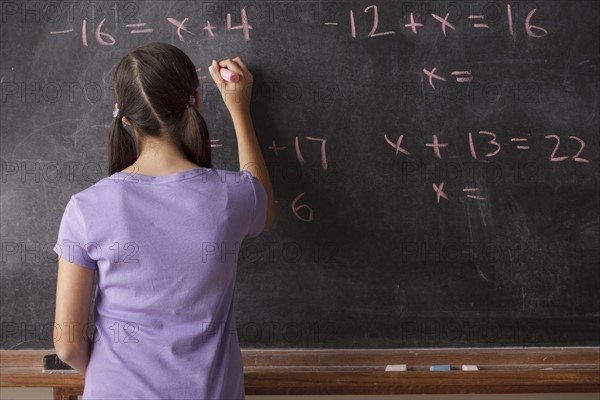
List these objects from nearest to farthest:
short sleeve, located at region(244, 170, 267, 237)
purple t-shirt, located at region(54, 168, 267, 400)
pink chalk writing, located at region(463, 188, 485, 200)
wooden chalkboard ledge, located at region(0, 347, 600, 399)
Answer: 1. purple t-shirt, located at region(54, 168, 267, 400)
2. short sleeve, located at region(244, 170, 267, 237)
3. wooden chalkboard ledge, located at region(0, 347, 600, 399)
4. pink chalk writing, located at region(463, 188, 485, 200)

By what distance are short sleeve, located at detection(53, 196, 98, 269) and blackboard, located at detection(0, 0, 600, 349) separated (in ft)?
1.71

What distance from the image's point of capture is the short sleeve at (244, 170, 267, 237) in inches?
49.2

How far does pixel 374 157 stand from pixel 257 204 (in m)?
0.49

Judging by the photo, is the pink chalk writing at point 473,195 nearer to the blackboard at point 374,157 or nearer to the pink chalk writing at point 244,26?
the blackboard at point 374,157

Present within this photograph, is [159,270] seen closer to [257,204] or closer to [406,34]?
[257,204]

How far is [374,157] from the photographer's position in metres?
1.64

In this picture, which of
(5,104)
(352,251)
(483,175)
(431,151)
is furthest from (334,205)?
(5,104)

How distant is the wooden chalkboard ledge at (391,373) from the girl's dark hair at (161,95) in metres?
0.62

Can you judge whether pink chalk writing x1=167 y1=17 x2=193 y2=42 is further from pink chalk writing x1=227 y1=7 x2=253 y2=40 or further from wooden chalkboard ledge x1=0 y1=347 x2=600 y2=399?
wooden chalkboard ledge x1=0 y1=347 x2=600 y2=399

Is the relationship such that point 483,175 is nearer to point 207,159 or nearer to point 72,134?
point 207,159

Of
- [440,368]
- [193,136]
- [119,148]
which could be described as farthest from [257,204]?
[440,368]

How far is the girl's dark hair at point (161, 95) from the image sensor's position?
117cm

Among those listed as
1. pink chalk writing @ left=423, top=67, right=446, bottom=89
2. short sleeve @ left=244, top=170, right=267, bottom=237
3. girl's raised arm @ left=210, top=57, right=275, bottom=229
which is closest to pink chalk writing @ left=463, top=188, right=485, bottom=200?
pink chalk writing @ left=423, top=67, right=446, bottom=89

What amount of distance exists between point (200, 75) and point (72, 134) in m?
0.35
